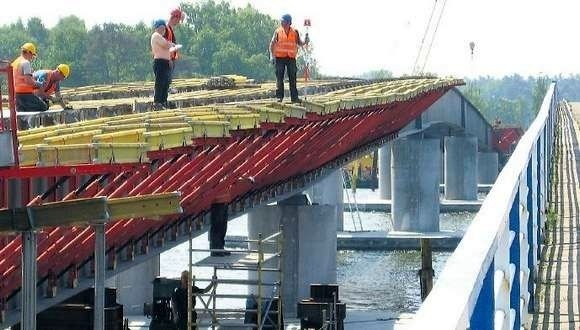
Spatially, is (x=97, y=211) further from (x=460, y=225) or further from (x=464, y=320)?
(x=460, y=225)

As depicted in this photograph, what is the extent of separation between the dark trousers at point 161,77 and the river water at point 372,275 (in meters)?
26.8

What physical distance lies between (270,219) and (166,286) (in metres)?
15.0

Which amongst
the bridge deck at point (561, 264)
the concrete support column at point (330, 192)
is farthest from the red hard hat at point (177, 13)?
the concrete support column at point (330, 192)

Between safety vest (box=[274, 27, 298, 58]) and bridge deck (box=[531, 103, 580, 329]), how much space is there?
843cm

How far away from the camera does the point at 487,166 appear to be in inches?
5979

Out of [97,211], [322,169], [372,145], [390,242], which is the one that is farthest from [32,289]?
[390,242]

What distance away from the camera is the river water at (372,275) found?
64.4 m

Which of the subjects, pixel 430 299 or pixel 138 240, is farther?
pixel 138 240

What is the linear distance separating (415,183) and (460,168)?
2552 cm

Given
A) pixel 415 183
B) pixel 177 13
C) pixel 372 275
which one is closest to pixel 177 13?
pixel 177 13

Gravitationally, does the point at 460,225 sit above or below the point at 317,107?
below

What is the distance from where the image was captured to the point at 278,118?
31.1 m

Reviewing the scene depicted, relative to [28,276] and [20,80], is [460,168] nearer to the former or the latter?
[20,80]

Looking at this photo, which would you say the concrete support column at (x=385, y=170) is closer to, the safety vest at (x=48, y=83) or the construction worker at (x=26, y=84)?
the safety vest at (x=48, y=83)
